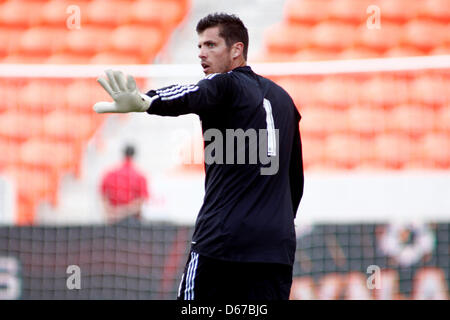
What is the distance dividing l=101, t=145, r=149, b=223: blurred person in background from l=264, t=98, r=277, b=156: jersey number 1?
3126 millimetres

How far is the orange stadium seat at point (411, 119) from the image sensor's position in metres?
6.96

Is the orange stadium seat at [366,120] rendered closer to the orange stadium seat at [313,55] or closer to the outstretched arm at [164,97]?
the orange stadium seat at [313,55]

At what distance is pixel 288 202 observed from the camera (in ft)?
11.2

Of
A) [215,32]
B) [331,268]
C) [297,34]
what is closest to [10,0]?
[297,34]

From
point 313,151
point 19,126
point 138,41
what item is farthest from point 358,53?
point 19,126

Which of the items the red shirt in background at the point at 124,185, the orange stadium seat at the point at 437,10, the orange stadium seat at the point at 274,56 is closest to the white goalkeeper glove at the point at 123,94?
the red shirt in background at the point at 124,185

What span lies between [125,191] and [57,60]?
7.99ft

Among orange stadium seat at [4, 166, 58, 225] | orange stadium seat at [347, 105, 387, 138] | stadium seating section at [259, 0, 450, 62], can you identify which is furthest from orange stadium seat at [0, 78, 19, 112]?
orange stadium seat at [347, 105, 387, 138]

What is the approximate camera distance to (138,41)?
337 inches

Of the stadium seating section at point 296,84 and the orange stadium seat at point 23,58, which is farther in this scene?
the orange stadium seat at point 23,58

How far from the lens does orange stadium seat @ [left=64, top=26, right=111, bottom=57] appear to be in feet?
28.1

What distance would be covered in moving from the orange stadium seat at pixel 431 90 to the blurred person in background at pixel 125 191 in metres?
2.54

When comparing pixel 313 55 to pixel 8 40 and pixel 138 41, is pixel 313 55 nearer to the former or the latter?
pixel 138 41
